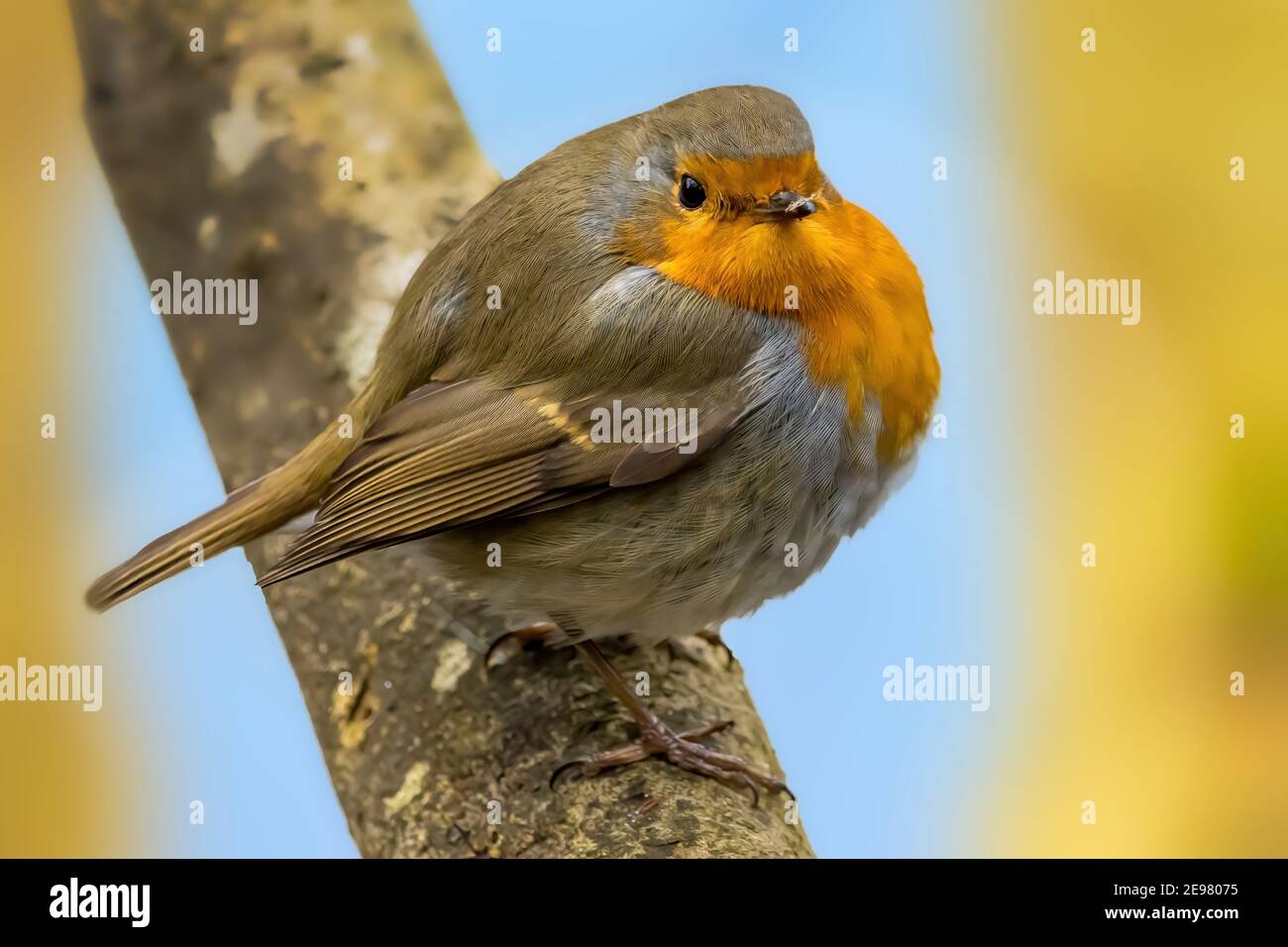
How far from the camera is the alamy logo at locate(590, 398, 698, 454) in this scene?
2436 mm

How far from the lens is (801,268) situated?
8.16ft

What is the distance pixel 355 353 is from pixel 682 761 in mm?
1157

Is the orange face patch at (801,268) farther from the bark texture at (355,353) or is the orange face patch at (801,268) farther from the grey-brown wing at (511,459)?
the bark texture at (355,353)

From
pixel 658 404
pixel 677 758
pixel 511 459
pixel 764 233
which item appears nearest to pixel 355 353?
pixel 511 459

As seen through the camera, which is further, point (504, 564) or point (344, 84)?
point (344, 84)

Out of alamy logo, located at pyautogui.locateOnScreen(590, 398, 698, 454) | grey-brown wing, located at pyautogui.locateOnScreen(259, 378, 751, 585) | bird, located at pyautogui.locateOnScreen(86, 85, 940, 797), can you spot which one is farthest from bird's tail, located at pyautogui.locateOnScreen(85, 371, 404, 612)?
alamy logo, located at pyautogui.locateOnScreen(590, 398, 698, 454)

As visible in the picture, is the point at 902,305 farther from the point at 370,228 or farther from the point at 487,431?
the point at 370,228

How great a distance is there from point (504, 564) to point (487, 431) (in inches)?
9.8

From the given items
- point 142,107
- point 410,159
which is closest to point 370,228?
point 410,159

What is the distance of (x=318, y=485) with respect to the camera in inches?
104

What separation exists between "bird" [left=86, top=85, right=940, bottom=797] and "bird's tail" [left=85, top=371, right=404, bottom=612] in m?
0.03

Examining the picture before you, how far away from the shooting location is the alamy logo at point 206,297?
3.05 metres

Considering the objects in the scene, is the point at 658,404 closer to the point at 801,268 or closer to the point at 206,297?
the point at 801,268

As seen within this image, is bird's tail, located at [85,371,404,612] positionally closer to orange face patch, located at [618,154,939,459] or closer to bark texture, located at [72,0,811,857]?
bark texture, located at [72,0,811,857]
